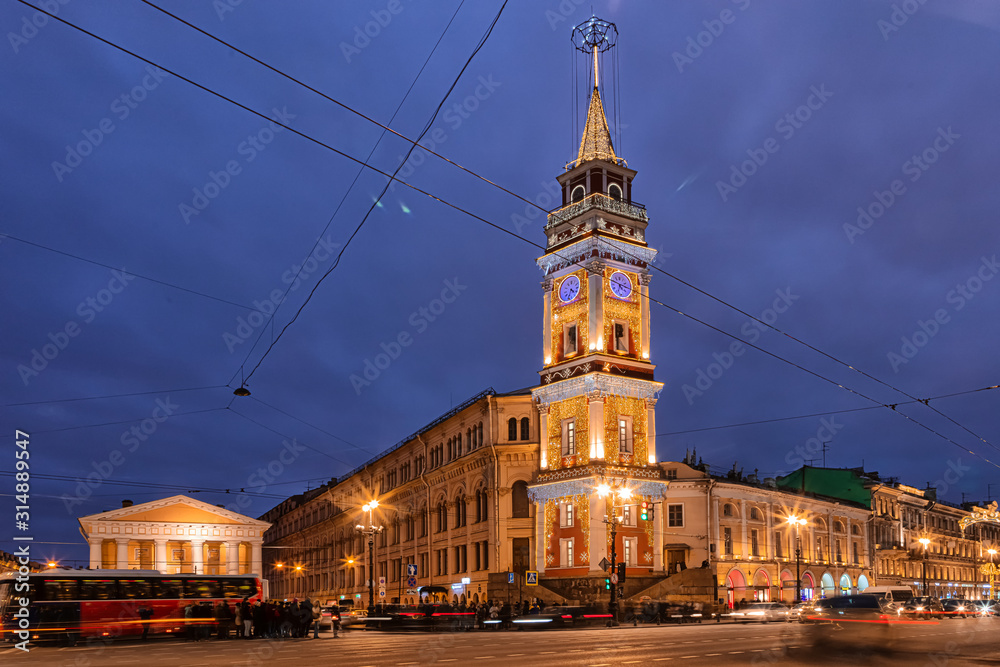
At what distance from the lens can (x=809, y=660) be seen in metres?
17.5

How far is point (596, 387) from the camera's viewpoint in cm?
5322

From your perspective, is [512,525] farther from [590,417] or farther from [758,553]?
[758,553]

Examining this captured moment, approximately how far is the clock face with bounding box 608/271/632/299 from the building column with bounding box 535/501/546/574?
13246mm

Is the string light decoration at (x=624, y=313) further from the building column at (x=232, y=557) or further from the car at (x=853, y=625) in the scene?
the building column at (x=232, y=557)

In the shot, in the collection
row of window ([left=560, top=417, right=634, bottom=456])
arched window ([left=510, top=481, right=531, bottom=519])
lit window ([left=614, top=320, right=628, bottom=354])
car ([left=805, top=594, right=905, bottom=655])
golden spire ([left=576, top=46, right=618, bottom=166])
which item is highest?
golden spire ([left=576, top=46, right=618, bottom=166])

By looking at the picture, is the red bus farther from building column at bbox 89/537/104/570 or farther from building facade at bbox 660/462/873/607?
building column at bbox 89/537/104/570

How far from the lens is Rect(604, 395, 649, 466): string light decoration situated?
174 feet

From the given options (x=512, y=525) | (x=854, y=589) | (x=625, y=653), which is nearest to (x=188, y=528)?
(x=512, y=525)

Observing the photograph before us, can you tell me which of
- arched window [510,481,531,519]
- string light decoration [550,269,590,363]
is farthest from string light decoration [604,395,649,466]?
arched window [510,481,531,519]

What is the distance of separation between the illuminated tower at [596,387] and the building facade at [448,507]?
2.48 m

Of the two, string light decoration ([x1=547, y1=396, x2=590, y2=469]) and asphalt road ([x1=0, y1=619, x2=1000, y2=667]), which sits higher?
string light decoration ([x1=547, y1=396, x2=590, y2=469])

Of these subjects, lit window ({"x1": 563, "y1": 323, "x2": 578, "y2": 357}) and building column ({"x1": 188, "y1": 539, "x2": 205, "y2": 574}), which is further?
building column ({"x1": 188, "y1": 539, "x2": 205, "y2": 574})

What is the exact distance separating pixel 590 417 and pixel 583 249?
10.0 meters

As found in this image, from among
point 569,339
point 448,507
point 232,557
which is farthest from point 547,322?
point 232,557
